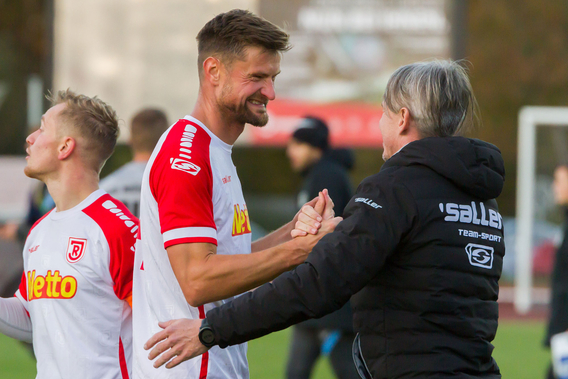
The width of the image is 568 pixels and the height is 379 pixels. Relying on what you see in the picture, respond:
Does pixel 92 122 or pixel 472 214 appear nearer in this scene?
pixel 472 214

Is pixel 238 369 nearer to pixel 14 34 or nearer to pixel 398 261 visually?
pixel 398 261

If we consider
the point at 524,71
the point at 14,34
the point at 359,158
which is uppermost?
the point at 14,34

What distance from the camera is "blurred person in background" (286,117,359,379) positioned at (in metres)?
5.33

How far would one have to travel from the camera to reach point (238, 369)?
2.62 m

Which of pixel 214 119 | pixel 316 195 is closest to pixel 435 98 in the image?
pixel 214 119

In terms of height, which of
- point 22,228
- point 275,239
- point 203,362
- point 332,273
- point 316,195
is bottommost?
point 22,228

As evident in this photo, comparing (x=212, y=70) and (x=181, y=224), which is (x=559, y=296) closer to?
(x=212, y=70)

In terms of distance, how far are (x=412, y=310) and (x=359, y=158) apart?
18.7m

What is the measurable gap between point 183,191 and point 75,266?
64cm

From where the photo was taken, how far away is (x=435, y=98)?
2385mm

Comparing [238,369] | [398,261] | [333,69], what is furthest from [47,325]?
[333,69]

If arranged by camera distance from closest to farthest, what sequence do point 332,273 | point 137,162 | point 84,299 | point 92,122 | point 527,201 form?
1. point 332,273
2. point 84,299
3. point 92,122
4. point 137,162
5. point 527,201

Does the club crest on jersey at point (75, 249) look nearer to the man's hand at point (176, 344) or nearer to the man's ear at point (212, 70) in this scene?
the man's hand at point (176, 344)

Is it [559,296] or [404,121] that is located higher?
[404,121]
